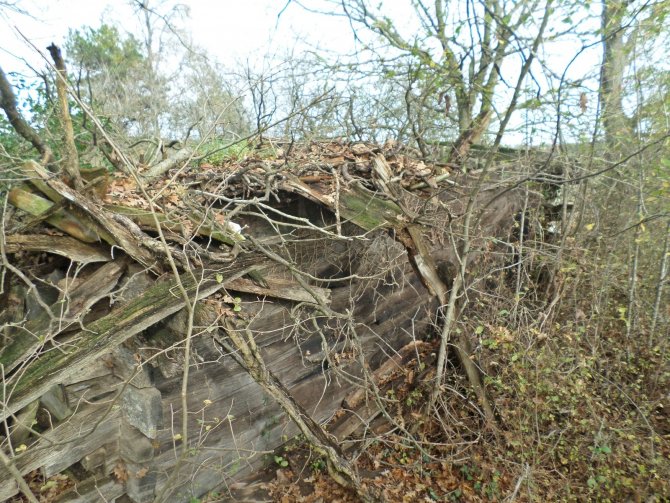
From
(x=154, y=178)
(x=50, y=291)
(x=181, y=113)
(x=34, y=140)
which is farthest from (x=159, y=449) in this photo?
(x=181, y=113)

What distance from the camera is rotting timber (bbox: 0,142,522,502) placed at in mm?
2771

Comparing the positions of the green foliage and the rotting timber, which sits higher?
the green foliage

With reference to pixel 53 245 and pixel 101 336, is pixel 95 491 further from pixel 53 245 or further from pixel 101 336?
pixel 53 245

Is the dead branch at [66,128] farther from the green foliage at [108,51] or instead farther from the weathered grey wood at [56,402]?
the green foliage at [108,51]

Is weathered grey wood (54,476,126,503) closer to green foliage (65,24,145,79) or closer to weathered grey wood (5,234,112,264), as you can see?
Result: weathered grey wood (5,234,112,264)

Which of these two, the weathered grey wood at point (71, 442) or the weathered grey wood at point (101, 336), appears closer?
the weathered grey wood at point (101, 336)

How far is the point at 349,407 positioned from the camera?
4949 mm

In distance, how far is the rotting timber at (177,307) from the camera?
2.77 m

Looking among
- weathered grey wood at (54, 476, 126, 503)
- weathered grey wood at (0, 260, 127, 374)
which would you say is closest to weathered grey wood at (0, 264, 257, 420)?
weathered grey wood at (0, 260, 127, 374)

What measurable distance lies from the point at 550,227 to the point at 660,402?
2784mm

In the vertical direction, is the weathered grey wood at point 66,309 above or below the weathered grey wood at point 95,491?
above

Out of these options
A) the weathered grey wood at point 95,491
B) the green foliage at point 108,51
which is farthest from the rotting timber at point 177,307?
the green foliage at point 108,51

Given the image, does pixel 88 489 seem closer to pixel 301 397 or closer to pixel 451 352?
pixel 301 397

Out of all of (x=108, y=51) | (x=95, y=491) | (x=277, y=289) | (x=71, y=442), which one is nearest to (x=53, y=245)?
(x=71, y=442)
